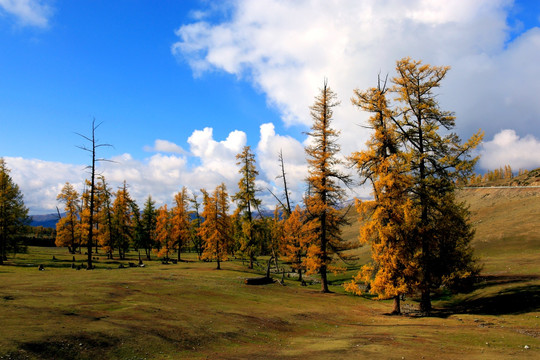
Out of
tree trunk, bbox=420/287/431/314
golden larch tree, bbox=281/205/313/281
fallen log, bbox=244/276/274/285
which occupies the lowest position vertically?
fallen log, bbox=244/276/274/285

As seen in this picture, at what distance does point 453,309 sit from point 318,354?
19201 mm

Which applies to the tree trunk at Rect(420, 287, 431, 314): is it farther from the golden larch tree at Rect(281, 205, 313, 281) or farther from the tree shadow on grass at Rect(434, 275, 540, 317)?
the golden larch tree at Rect(281, 205, 313, 281)

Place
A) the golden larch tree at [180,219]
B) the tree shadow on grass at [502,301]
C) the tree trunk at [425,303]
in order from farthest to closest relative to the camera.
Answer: the golden larch tree at [180,219], the tree trunk at [425,303], the tree shadow on grass at [502,301]

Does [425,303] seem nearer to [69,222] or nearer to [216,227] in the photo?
[216,227]

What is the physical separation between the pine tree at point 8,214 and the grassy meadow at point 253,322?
1258 inches

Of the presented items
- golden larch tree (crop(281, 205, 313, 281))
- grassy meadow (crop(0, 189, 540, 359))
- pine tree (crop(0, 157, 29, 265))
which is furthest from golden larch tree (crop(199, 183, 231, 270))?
pine tree (crop(0, 157, 29, 265))

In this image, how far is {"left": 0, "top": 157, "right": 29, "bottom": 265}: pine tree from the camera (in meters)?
47.2

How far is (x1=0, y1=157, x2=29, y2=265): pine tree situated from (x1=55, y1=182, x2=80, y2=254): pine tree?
50.8ft

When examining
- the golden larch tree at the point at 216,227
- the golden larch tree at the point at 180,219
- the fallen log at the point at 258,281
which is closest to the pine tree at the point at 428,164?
the fallen log at the point at 258,281

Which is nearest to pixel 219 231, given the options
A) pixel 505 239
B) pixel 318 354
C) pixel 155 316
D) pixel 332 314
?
pixel 332 314

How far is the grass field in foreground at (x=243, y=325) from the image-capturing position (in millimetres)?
12828

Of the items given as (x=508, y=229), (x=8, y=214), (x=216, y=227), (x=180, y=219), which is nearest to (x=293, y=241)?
(x=216, y=227)

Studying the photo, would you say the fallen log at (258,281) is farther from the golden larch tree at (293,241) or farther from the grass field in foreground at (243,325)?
the golden larch tree at (293,241)

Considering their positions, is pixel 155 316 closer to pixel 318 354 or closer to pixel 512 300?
pixel 318 354
